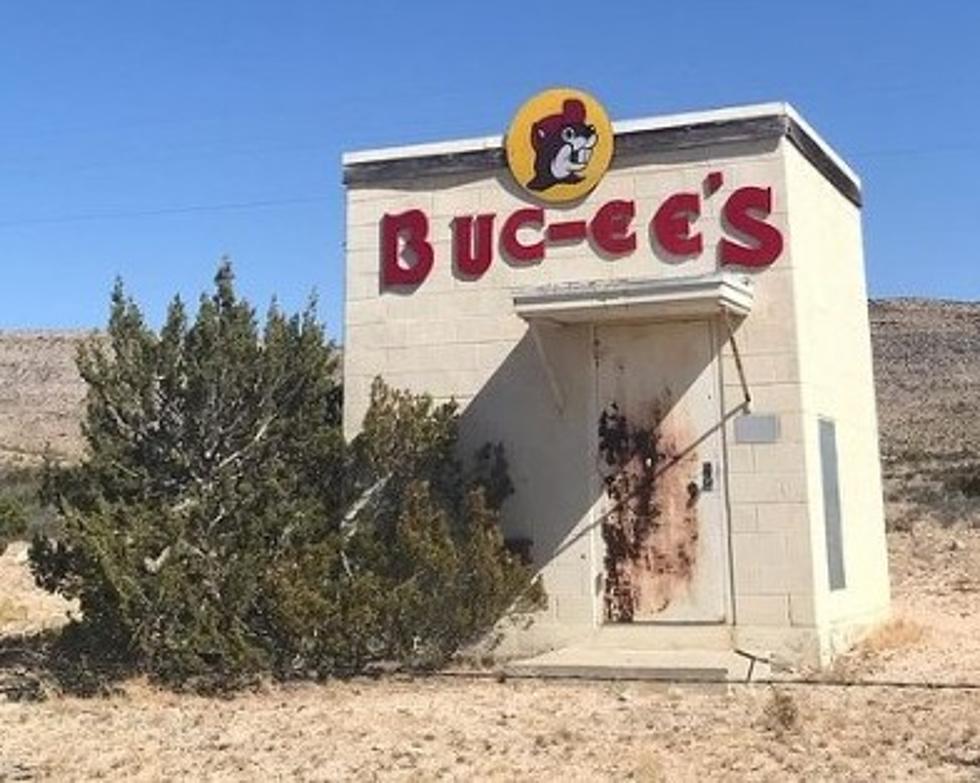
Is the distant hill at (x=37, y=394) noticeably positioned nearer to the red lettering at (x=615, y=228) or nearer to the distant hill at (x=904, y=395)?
the distant hill at (x=904, y=395)

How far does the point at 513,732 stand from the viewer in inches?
364

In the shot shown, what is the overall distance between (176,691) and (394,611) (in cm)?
202

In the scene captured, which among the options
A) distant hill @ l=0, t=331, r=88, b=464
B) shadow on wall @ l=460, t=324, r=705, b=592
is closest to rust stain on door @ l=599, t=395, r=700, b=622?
shadow on wall @ l=460, t=324, r=705, b=592

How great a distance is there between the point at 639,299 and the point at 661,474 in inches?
74.2

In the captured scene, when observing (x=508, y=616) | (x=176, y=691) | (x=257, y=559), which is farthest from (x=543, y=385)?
(x=176, y=691)

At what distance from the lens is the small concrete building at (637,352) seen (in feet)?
39.7

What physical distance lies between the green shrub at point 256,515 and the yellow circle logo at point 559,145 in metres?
2.61

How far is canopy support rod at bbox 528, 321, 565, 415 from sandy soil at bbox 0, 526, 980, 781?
2.89 meters

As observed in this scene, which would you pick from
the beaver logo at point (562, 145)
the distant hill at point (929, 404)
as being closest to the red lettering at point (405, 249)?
the beaver logo at point (562, 145)

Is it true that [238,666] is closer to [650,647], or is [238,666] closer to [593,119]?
[650,647]

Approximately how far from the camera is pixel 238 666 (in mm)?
11297

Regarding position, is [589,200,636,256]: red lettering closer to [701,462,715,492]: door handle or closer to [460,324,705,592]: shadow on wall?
[460,324,705,592]: shadow on wall

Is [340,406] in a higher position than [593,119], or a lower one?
lower

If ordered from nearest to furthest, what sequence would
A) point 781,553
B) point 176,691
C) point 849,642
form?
1. point 176,691
2. point 781,553
3. point 849,642
